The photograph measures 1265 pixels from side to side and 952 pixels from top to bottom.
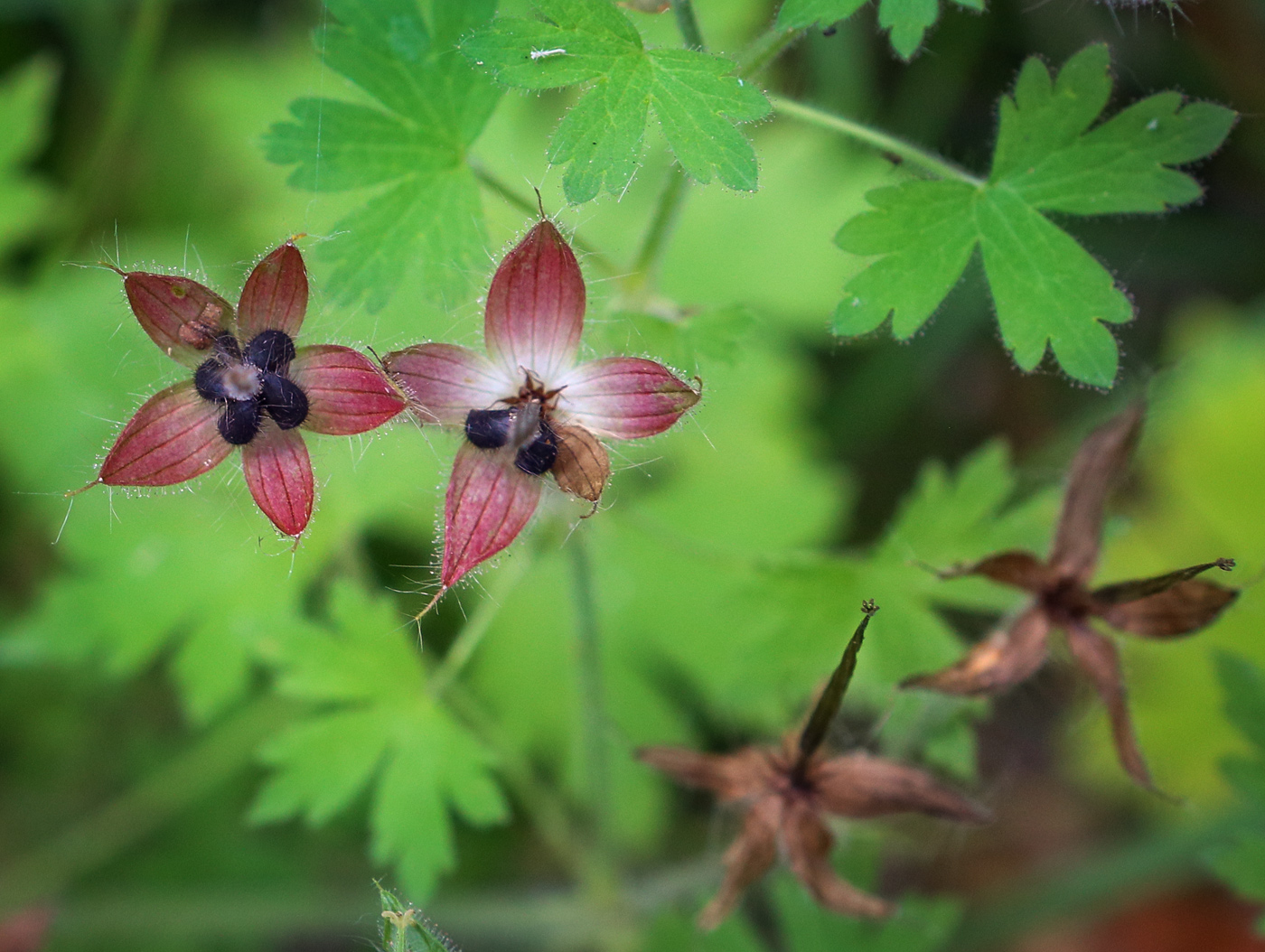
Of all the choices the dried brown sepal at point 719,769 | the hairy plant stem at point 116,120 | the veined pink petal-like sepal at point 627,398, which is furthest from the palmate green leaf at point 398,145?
the hairy plant stem at point 116,120

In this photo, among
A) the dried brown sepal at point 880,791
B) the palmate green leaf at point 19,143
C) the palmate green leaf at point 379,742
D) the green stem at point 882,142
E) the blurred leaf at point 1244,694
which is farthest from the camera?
the palmate green leaf at point 19,143

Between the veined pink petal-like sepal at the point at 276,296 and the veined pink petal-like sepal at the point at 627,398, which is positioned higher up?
the veined pink petal-like sepal at the point at 276,296

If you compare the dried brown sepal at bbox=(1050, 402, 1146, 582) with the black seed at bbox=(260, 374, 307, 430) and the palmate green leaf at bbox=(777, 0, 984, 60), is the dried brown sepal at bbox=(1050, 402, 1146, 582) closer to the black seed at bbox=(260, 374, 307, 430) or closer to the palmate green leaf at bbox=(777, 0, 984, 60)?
the palmate green leaf at bbox=(777, 0, 984, 60)

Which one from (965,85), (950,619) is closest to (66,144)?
(965,85)

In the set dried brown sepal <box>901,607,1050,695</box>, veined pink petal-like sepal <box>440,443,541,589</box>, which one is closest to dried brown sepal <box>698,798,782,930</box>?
dried brown sepal <box>901,607,1050,695</box>

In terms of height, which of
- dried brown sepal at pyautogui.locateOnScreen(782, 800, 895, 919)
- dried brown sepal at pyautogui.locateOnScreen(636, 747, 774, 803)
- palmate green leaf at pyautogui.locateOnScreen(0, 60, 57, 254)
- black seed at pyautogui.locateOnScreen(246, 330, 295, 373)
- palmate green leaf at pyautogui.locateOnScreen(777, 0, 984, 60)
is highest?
palmate green leaf at pyautogui.locateOnScreen(0, 60, 57, 254)

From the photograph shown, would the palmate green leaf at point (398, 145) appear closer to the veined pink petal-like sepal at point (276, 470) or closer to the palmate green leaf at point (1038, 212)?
the veined pink petal-like sepal at point (276, 470)

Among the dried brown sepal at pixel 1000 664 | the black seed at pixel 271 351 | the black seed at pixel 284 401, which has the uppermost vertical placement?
the black seed at pixel 271 351
